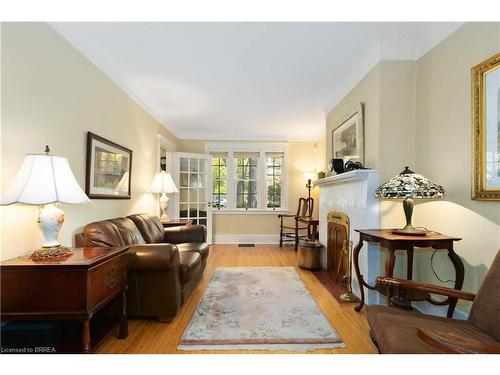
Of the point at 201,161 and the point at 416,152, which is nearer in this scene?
the point at 416,152

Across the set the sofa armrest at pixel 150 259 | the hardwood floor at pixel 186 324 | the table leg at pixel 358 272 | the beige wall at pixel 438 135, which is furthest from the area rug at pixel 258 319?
the beige wall at pixel 438 135

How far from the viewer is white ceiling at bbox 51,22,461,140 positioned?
7.38 feet

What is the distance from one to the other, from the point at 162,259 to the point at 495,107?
2.61 m

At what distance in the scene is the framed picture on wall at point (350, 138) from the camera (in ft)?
9.56

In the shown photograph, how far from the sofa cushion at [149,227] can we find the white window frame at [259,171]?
7.87 feet

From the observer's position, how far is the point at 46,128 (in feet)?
6.51

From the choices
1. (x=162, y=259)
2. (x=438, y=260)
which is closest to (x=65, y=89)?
(x=162, y=259)

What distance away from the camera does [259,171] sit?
5.95 metres

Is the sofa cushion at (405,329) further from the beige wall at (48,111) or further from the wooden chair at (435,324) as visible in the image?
the beige wall at (48,111)

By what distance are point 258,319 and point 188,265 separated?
2.56ft

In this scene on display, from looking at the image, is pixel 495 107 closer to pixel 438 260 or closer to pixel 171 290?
pixel 438 260

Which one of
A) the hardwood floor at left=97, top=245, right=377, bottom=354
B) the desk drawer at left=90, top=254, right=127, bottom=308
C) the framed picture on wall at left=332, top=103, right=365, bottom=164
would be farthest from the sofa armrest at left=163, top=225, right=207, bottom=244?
the framed picture on wall at left=332, top=103, right=365, bottom=164

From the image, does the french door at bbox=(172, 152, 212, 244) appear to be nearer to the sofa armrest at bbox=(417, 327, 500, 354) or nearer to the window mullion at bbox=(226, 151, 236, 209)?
the window mullion at bbox=(226, 151, 236, 209)
